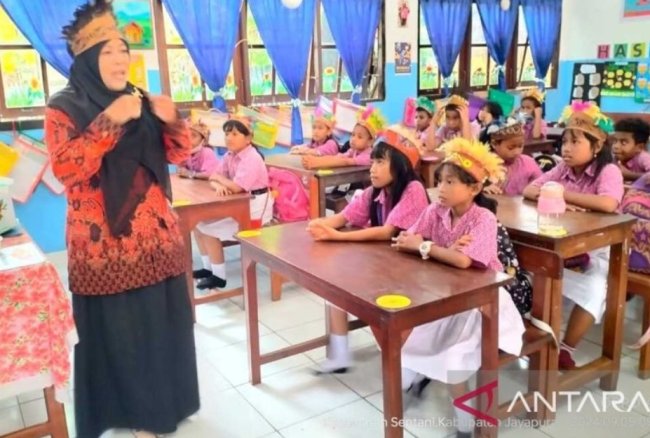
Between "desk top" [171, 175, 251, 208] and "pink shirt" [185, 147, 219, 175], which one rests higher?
"pink shirt" [185, 147, 219, 175]

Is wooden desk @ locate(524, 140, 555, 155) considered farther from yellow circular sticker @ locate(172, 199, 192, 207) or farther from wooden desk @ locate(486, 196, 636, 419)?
yellow circular sticker @ locate(172, 199, 192, 207)

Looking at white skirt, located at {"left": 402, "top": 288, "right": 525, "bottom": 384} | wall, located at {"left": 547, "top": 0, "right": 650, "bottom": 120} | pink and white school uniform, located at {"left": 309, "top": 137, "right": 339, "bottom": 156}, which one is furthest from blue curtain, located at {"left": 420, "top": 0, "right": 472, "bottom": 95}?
white skirt, located at {"left": 402, "top": 288, "right": 525, "bottom": 384}

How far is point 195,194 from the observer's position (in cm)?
328

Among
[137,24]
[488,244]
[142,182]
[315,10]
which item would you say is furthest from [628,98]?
[142,182]

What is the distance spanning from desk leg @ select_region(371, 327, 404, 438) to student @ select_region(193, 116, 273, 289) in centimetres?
196

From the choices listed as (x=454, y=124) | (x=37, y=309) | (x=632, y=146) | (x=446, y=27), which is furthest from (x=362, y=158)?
(x=446, y=27)

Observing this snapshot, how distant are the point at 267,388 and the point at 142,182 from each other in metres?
1.10

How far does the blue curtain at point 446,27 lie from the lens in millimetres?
6344

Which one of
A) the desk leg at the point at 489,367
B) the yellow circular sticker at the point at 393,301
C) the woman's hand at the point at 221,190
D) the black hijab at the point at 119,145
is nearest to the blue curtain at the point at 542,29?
the woman's hand at the point at 221,190

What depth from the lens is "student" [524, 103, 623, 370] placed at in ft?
7.66

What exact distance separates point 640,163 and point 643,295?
109cm

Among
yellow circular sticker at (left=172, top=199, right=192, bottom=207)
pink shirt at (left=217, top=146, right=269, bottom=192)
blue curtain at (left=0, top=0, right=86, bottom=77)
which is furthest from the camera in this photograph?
blue curtain at (left=0, top=0, right=86, bottom=77)

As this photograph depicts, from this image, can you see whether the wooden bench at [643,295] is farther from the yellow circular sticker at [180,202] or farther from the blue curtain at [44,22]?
the blue curtain at [44,22]

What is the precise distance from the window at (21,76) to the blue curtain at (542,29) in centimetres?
554
